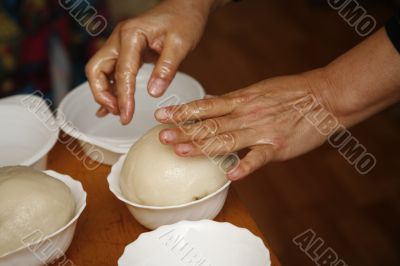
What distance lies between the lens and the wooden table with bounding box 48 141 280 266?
86 centimetres

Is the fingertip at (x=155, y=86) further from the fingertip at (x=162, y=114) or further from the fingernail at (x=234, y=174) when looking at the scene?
the fingernail at (x=234, y=174)

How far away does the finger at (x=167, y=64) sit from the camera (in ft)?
3.17

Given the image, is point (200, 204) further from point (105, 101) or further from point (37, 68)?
point (37, 68)

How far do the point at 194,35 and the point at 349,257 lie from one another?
103 cm

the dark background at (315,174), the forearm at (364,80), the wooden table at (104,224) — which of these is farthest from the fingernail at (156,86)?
the dark background at (315,174)

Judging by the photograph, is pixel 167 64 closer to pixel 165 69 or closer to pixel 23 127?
pixel 165 69

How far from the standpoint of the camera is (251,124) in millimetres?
958

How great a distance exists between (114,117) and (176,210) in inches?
16.8

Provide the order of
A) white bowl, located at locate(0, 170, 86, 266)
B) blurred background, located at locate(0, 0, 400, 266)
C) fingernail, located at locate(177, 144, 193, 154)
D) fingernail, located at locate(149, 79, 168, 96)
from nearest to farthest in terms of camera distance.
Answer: white bowl, located at locate(0, 170, 86, 266)
fingernail, located at locate(177, 144, 193, 154)
fingernail, located at locate(149, 79, 168, 96)
blurred background, located at locate(0, 0, 400, 266)

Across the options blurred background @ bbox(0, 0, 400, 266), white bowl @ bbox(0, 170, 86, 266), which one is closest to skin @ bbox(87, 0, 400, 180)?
white bowl @ bbox(0, 170, 86, 266)

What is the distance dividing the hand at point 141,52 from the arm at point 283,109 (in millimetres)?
111

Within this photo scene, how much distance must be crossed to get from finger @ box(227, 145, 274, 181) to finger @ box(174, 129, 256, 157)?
2cm

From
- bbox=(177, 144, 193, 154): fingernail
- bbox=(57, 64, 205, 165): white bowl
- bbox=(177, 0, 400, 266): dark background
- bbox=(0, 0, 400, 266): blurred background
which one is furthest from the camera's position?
bbox=(177, 0, 400, 266): dark background

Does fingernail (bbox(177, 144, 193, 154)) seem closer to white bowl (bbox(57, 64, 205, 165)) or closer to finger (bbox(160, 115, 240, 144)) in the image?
finger (bbox(160, 115, 240, 144))
